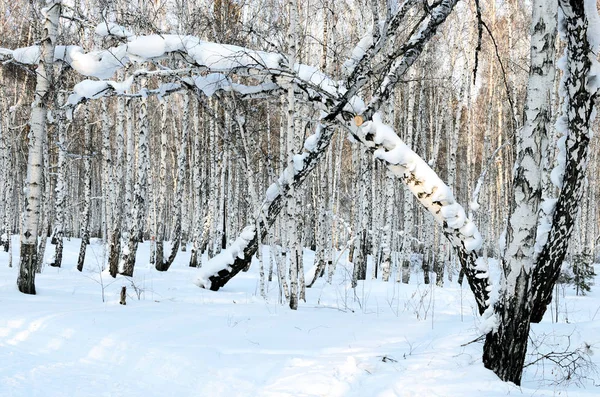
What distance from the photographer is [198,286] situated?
27.5 ft

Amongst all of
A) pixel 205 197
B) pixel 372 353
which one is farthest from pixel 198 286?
pixel 205 197

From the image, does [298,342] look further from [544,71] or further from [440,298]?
[440,298]

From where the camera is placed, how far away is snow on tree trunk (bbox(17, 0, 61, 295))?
657 cm

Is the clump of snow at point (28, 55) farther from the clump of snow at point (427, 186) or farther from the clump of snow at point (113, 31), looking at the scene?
the clump of snow at point (427, 186)

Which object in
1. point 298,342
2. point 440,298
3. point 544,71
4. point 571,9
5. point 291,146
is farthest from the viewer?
point 440,298

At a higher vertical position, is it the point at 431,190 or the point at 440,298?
the point at 431,190

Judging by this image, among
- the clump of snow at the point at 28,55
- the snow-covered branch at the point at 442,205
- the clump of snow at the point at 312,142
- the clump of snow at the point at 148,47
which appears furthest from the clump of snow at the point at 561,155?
the clump of snow at the point at 28,55

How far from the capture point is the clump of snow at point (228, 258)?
791 cm

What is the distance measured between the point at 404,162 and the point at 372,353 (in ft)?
6.26

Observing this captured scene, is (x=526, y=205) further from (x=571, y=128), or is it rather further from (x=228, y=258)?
(x=228, y=258)

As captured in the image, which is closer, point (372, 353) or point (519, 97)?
point (372, 353)

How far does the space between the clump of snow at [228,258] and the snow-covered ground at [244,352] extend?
6.11ft

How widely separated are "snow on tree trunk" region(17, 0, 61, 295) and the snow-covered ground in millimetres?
502

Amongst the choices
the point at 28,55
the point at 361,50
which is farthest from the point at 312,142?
the point at 28,55
